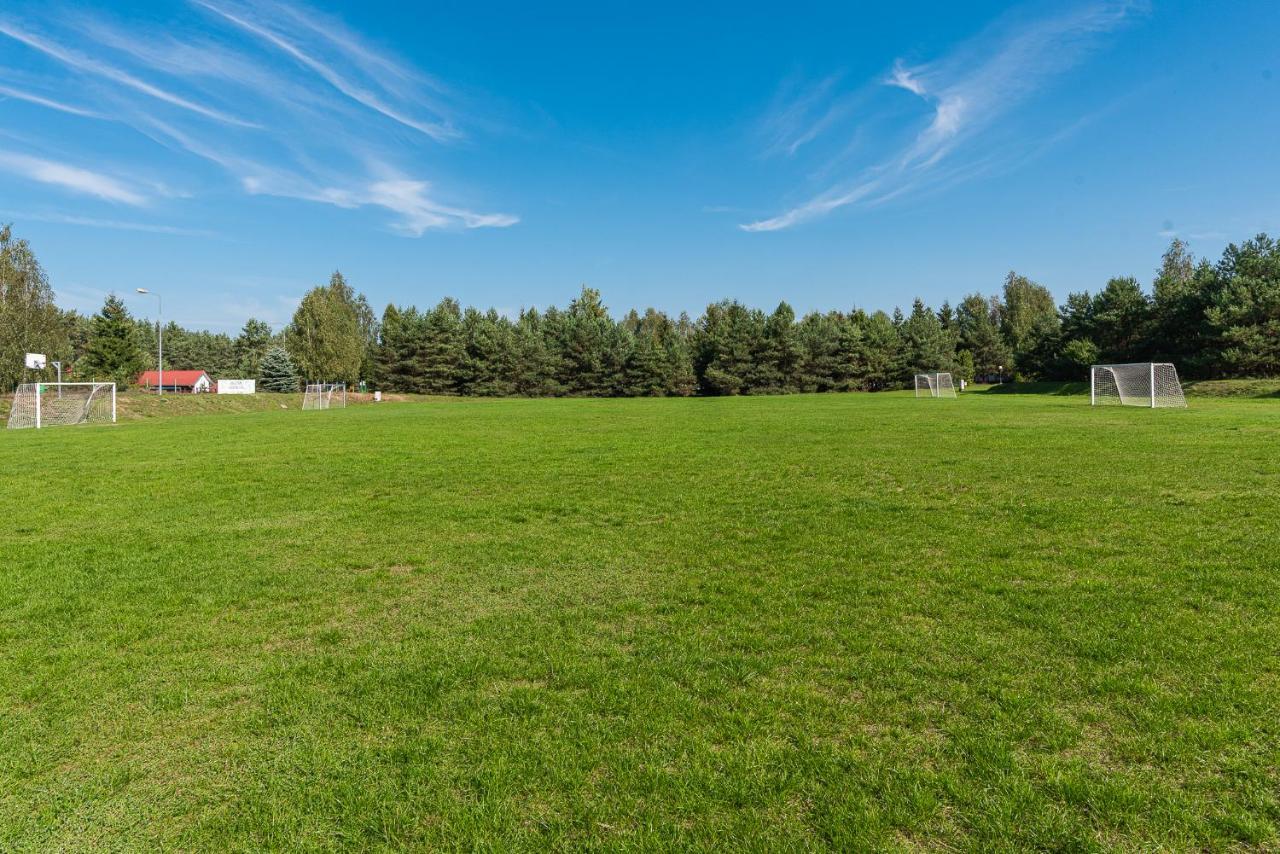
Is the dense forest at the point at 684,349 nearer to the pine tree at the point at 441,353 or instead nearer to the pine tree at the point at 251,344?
the pine tree at the point at 441,353

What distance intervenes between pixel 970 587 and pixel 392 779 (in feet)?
16.5

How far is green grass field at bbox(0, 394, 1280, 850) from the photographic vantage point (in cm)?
289

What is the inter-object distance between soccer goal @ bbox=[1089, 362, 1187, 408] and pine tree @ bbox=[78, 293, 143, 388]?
78.0 m

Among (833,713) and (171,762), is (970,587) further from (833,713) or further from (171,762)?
(171,762)

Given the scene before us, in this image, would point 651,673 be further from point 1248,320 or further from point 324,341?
point 324,341

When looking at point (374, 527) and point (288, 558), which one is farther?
point (374, 527)

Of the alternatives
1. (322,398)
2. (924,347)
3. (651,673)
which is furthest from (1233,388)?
(322,398)

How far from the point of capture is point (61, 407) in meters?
32.4

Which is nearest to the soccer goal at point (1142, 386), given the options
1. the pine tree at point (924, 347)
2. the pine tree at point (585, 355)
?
the pine tree at point (924, 347)

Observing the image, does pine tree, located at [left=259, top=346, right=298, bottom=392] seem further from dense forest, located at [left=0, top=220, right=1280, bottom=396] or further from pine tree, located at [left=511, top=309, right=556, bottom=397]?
pine tree, located at [left=511, top=309, right=556, bottom=397]

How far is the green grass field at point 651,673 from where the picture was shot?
2895 mm

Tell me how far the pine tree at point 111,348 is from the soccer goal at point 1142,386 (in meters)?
78.0

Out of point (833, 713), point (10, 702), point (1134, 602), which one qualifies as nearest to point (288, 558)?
point (10, 702)

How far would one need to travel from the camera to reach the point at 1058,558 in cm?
655
